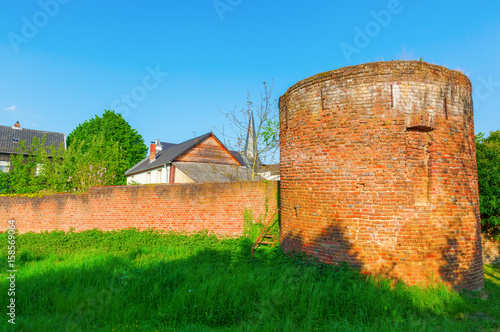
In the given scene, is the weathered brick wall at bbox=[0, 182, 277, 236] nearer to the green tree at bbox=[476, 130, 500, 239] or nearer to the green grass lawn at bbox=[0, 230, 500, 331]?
the green grass lawn at bbox=[0, 230, 500, 331]

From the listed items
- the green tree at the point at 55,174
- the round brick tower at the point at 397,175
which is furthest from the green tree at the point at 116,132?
the round brick tower at the point at 397,175

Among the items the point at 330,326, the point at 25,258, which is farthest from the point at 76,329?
the point at 25,258

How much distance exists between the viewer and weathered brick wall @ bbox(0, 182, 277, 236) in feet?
33.1

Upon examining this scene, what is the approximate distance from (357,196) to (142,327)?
474cm

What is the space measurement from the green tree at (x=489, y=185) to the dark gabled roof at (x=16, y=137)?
A: 108ft

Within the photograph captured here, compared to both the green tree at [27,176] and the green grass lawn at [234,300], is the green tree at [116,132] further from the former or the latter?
the green grass lawn at [234,300]

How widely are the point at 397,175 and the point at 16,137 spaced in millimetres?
36342

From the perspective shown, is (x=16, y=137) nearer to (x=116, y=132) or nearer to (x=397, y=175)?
(x=116, y=132)

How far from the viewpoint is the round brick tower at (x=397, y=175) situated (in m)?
5.71

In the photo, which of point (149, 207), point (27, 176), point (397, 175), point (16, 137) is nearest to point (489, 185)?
point (397, 175)

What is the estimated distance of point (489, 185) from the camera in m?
8.92

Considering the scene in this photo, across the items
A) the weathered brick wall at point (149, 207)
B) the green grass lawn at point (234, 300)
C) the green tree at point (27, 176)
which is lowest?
the green grass lawn at point (234, 300)

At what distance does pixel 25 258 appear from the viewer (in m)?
9.03

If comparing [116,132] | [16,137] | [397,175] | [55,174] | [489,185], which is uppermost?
[116,132]
